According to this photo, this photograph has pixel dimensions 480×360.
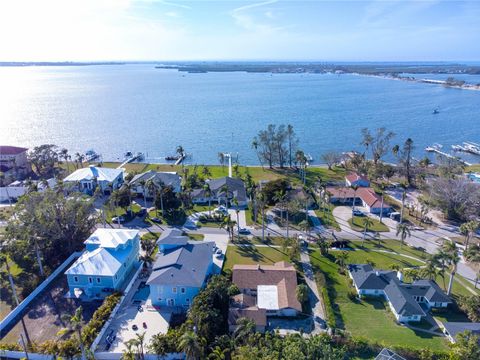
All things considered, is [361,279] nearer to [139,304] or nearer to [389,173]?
[139,304]

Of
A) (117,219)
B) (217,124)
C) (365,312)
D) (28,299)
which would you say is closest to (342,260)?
(365,312)

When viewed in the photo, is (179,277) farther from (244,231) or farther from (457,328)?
(457,328)

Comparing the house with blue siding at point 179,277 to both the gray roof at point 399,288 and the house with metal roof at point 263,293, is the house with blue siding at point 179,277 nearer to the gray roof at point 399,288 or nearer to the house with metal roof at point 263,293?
the house with metal roof at point 263,293

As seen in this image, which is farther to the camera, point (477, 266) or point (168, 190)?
point (168, 190)

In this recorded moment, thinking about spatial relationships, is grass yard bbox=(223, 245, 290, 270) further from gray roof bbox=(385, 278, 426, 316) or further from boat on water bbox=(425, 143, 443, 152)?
boat on water bbox=(425, 143, 443, 152)

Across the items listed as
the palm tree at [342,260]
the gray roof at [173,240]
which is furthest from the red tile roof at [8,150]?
the palm tree at [342,260]

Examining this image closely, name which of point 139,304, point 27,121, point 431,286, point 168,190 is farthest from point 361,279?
point 27,121
